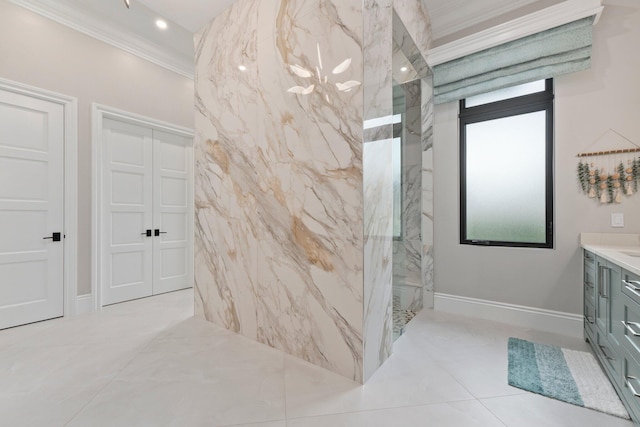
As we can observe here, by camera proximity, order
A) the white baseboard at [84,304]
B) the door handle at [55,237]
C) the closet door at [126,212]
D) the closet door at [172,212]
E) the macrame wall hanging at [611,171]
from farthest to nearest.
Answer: the closet door at [172,212] < the closet door at [126,212] < the white baseboard at [84,304] < the door handle at [55,237] < the macrame wall hanging at [611,171]

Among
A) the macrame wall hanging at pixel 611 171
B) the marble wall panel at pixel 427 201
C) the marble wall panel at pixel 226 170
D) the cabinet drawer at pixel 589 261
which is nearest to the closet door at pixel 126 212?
the marble wall panel at pixel 226 170

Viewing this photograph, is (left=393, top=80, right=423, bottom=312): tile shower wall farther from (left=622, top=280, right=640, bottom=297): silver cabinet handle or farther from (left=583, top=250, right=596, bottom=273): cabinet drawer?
(left=622, top=280, right=640, bottom=297): silver cabinet handle

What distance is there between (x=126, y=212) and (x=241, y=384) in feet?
9.61

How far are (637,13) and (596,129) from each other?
0.96 metres

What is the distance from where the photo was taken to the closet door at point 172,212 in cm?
403

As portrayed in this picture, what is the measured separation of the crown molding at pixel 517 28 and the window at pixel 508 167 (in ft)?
1.59

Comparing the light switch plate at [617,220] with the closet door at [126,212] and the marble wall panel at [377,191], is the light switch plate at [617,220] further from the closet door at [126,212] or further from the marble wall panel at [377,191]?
the closet door at [126,212]

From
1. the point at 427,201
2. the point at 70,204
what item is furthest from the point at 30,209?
the point at 427,201

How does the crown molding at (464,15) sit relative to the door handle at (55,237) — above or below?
above

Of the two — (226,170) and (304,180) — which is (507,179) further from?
(226,170)

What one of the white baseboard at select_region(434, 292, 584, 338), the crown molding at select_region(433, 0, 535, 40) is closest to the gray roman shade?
the crown molding at select_region(433, 0, 535, 40)

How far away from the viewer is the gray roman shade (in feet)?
8.27

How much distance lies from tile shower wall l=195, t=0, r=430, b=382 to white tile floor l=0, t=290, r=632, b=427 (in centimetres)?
23

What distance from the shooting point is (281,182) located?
2.32 meters
